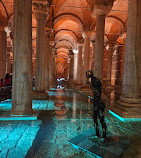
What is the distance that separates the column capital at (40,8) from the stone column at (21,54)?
150 inches

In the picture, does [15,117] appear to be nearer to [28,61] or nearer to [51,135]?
[51,135]

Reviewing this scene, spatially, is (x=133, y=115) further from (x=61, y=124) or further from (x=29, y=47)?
(x=29, y=47)

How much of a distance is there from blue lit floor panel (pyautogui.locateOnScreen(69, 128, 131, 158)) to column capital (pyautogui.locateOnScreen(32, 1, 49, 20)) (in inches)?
283

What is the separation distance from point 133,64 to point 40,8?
6.09 metres

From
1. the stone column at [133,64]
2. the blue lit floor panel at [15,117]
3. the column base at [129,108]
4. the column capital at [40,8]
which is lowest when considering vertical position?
the blue lit floor panel at [15,117]

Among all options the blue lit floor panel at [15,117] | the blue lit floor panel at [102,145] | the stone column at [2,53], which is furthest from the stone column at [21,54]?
the stone column at [2,53]

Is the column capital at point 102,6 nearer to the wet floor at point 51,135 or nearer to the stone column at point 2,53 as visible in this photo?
the wet floor at point 51,135

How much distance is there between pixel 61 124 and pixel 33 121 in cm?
89

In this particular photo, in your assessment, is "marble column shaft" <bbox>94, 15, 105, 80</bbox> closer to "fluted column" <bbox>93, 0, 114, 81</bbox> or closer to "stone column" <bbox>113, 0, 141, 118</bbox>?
"fluted column" <bbox>93, 0, 114, 81</bbox>

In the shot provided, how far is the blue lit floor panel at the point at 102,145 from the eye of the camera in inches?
94.5

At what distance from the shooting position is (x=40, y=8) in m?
7.50

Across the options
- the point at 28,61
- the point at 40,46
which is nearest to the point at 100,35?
the point at 40,46

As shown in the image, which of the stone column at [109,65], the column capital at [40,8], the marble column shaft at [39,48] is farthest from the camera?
the stone column at [109,65]

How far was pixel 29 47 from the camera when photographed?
4.12 meters
